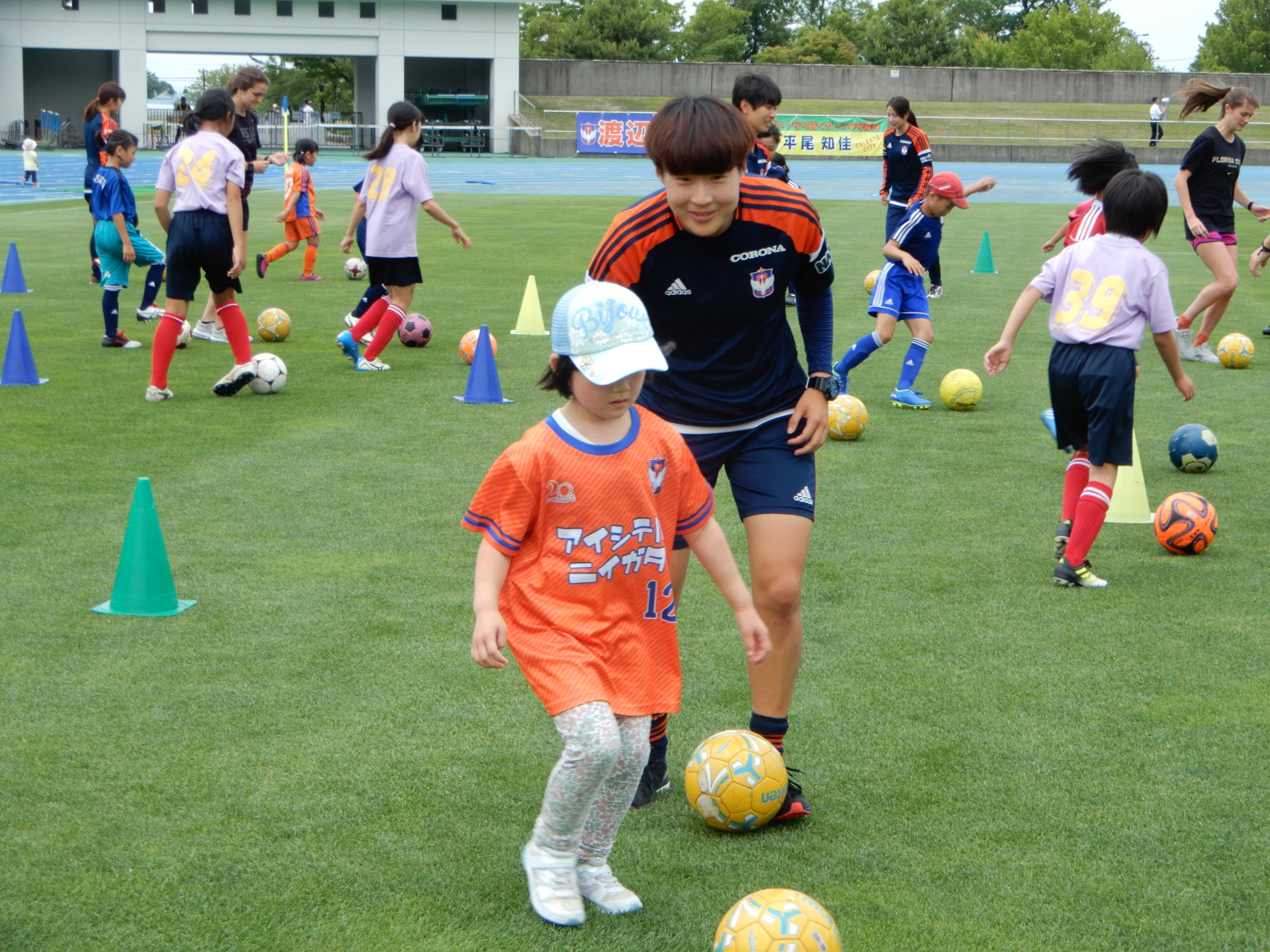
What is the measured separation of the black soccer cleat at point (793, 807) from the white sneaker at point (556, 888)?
2.53 feet

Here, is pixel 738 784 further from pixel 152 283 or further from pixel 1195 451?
pixel 152 283

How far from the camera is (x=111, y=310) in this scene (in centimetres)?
1266

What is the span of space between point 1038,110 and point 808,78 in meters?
12.6

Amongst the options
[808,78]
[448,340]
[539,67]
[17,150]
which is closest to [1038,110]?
[808,78]

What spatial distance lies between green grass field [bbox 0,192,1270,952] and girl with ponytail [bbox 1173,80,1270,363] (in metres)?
3.49

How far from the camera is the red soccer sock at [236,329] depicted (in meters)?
Result: 10.2

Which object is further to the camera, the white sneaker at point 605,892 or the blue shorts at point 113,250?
the blue shorts at point 113,250

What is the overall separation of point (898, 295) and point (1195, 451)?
275cm

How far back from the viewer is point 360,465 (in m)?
8.48

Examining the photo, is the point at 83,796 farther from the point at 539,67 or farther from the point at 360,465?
the point at 539,67

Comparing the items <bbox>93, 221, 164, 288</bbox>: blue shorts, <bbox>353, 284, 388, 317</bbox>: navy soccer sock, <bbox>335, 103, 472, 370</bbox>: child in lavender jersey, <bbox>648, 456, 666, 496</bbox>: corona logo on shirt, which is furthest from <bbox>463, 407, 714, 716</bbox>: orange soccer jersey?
<bbox>93, 221, 164, 288</bbox>: blue shorts

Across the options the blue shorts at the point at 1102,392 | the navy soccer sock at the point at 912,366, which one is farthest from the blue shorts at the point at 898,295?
the blue shorts at the point at 1102,392

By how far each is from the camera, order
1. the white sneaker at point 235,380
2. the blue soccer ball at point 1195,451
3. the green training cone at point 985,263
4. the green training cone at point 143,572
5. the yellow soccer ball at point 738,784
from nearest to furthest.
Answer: the yellow soccer ball at point 738,784
the green training cone at point 143,572
the blue soccer ball at point 1195,451
the white sneaker at point 235,380
the green training cone at point 985,263

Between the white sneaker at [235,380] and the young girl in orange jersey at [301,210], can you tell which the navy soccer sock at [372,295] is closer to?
the white sneaker at [235,380]
